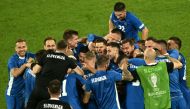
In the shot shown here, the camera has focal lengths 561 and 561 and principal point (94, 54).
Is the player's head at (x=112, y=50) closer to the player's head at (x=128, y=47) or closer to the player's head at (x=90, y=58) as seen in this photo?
the player's head at (x=128, y=47)

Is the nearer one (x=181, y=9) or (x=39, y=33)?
(x=39, y=33)

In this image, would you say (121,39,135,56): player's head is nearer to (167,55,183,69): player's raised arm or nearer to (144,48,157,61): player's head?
(167,55,183,69): player's raised arm

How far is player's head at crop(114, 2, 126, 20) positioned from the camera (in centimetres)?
1343

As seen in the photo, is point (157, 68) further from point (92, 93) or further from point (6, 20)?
point (6, 20)

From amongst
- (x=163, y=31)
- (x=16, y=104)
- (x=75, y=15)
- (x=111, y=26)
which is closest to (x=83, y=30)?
(x=75, y=15)

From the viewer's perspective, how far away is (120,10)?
44.4ft

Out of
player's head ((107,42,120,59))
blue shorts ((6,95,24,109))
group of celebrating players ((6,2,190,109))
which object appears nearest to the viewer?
group of celebrating players ((6,2,190,109))

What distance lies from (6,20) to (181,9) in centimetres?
630

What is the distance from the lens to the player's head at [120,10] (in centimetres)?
1343

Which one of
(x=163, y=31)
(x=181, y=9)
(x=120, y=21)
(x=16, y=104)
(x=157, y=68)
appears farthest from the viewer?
(x=181, y=9)

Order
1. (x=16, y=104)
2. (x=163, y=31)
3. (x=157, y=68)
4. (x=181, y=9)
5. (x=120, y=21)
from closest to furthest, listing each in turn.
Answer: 1. (x=157, y=68)
2. (x=16, y=104)
3. (x=120, y=21)
4. (x=163, y=31)
5. (x=181, y=9)

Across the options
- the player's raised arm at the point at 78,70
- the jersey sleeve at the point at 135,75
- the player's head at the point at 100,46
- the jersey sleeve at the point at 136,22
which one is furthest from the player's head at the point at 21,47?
the jersey sleeve at the point at 136,22

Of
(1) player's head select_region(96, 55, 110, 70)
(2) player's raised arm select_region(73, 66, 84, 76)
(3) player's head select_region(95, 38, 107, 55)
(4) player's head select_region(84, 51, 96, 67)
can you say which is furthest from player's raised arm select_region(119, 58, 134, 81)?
(3) player's head select_region(95, 38, 107, 55)

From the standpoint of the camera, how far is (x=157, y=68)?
1030 cm
